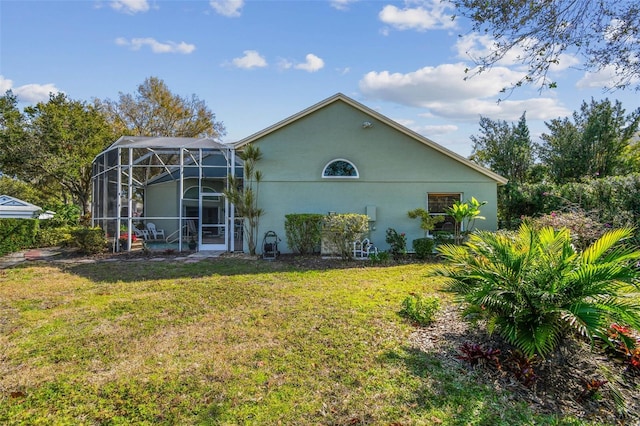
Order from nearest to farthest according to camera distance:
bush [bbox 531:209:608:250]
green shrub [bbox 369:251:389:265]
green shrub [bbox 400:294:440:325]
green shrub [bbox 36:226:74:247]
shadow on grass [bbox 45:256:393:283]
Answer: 1. green shrub [bbox 400:294:440:325]
2. shadow on grass [bbox 45:256:393:283]
3. bush [bbox 531:209:608:250]
4. green shrub [bbox 369:251:389:265]
5. green shrub [bbox 36:226:74:247]

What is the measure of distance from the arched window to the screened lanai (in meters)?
3.66

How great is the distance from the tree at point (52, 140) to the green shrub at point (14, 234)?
27.0 feet

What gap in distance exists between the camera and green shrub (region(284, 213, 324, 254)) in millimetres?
12069

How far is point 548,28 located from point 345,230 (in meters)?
7.14

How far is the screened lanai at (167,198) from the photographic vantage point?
13.5 metres

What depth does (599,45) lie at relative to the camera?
6.05 metres

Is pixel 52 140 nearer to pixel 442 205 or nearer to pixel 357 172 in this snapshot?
pixel 357 172

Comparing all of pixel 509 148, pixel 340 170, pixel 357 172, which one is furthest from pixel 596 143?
pixel 340 170

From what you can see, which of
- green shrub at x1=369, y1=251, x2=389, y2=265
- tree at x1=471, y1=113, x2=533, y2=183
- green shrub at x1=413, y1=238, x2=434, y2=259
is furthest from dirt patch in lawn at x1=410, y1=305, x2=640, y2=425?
tree at x1=471, y1=113, x2=533, y2=183

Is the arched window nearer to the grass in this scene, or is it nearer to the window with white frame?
the window with white frame

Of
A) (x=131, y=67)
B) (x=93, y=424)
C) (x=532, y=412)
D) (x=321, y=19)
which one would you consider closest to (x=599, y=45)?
(x=532, y=412)

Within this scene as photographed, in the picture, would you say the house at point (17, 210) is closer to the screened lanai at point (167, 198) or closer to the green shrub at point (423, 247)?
the screened lanai at point (167, 198)

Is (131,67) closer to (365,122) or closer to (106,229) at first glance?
(106,229)

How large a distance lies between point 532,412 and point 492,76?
531cm
